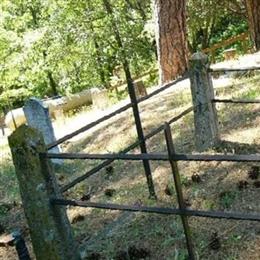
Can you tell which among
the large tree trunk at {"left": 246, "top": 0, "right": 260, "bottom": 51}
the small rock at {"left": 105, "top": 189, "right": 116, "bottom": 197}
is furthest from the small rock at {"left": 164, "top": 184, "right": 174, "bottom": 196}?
the large tree trunk at {"left": 246, "top": 0, "right": 260, "bottom": 51}

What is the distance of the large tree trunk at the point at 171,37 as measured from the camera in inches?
454

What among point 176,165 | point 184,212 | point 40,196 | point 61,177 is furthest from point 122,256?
point 61,177

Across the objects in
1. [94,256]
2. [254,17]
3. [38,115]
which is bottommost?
[94,256]

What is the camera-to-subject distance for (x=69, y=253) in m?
4.25

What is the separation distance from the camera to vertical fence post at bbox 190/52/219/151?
635 cm

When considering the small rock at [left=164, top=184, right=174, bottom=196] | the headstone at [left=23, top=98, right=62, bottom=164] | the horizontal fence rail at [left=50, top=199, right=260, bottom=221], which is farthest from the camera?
the headstone at [left=23, top=98, right=62, bottom=164]

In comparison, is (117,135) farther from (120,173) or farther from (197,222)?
(197,222)

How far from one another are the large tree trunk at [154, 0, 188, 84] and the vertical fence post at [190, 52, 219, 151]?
17.7 ft

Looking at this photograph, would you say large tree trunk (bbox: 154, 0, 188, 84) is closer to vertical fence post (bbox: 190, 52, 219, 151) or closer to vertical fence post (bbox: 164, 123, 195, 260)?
vertical fence post (bbox: 190, 52, 219, 151)

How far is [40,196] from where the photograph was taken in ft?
13.4

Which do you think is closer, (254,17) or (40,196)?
(40,196)

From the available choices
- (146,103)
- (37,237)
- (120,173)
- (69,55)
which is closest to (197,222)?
(37,237)

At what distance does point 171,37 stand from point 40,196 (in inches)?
331

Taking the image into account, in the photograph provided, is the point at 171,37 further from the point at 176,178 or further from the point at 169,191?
the point at 176,178
